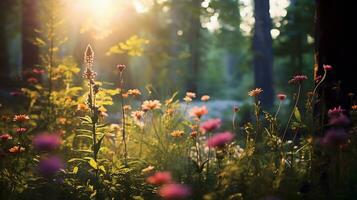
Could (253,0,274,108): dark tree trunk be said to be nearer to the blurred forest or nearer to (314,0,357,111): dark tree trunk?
the blurred forest

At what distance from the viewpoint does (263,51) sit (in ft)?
66.4

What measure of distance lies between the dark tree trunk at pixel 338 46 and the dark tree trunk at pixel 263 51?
14.9 m

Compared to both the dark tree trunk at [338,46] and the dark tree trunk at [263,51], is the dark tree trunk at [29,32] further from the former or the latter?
the dark tree trunk at [263,51]

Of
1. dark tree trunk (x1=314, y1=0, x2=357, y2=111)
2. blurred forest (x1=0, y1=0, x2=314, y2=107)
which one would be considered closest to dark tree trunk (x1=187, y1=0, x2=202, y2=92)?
blurred forest (x1=0, y1=0, x2=314, y2=107)

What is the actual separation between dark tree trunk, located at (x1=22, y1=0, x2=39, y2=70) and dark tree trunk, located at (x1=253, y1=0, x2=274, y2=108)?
10174 mm

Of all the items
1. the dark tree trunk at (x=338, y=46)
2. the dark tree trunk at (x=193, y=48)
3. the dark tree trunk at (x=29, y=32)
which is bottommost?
the dark tree trunk at (x=338, y=46)

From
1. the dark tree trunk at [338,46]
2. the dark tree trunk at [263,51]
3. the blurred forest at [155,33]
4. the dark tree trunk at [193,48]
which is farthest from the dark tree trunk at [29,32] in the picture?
the dark tree trunk at [193,48]

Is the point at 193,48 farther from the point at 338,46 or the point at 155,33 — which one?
the point at 338,46

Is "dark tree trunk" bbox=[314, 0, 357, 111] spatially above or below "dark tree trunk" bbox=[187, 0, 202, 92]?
below

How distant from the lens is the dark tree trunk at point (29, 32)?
1084cm

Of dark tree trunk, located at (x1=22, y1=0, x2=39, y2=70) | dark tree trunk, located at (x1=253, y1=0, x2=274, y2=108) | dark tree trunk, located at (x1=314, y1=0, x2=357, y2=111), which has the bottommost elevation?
dark tree trunk, located at (x1=314, y1=0, x2=357, y2=111)

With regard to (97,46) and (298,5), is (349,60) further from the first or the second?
(97,46)

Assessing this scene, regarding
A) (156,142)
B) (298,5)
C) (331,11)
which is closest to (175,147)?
(156,142)

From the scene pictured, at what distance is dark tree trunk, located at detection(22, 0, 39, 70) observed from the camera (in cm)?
1084
